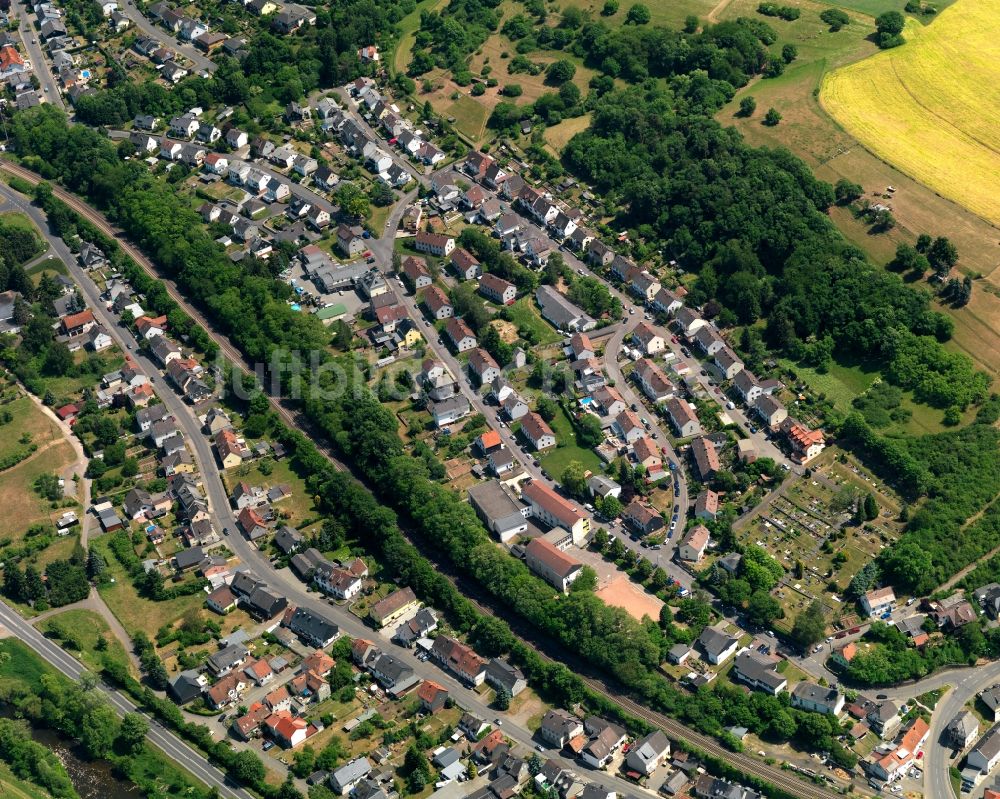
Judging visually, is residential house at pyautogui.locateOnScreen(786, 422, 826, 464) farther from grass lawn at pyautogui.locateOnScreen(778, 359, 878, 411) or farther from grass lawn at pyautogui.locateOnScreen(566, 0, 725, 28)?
grass lawn at pyautogui.locateOnScreen(566, 0, 725, 28)

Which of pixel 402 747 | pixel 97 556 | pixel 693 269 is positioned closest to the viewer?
pixel 402 747

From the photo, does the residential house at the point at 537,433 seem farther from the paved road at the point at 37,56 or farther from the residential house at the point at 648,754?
the paved road at the point at 37,56

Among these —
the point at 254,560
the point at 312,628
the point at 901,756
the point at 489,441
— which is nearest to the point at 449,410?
the point at 489,441

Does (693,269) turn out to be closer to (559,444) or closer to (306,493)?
(559,444)

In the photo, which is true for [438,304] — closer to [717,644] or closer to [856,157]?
[717,644]

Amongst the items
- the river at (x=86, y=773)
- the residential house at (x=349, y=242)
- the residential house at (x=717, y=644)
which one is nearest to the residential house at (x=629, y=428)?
the residential house at (x=717, y=644)

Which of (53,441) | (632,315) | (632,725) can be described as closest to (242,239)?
(53,441)
